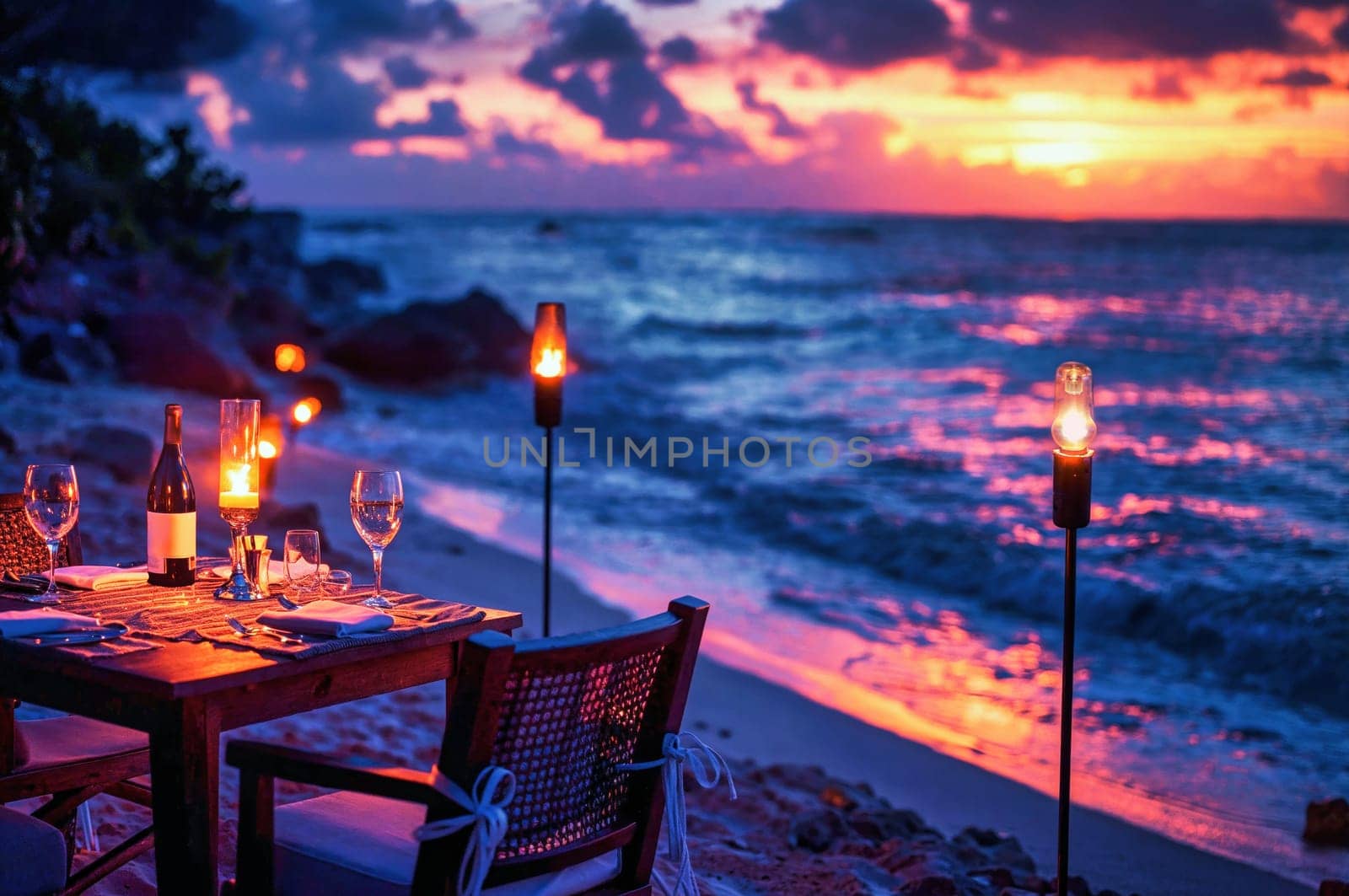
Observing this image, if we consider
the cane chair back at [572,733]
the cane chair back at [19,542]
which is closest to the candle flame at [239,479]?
the cane chair back at [19,542]

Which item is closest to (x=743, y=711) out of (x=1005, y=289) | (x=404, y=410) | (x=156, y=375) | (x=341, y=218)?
(x=156, y=375)

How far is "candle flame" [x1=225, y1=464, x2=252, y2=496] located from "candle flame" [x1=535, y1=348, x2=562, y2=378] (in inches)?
89.7

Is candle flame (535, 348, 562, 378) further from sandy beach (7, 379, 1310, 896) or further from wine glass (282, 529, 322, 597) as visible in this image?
wine glass (282, 529, 322, 597)

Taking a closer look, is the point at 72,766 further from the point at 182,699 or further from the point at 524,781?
the point at 524,781

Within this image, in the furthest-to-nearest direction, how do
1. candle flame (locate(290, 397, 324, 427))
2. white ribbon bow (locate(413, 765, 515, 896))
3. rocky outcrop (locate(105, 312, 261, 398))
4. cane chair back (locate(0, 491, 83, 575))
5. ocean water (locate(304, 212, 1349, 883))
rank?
rocky outcrop (locate(105, 312, 261, 398)), candle flame (locate(290, 397, 324, 427)), ocean water (locate(304, 212, 1349, 883)), cane chair back (locate(0, 491, 83, 575)), white ribbon bow (locate(413, 765, 515, 896))

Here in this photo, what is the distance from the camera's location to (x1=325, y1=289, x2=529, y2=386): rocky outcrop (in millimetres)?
17891

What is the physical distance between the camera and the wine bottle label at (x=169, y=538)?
275 centimetres

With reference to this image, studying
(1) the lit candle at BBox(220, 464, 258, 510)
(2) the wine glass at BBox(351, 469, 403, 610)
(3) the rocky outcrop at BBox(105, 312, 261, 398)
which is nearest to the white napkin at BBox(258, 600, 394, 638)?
(2) the wine glass at BBox(351, 469, 403, 610)

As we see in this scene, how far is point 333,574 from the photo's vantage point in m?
2.85

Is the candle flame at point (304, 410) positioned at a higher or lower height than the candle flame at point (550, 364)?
lower

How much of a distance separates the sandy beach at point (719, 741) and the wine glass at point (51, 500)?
89cm

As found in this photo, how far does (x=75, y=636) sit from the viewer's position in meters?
2.30

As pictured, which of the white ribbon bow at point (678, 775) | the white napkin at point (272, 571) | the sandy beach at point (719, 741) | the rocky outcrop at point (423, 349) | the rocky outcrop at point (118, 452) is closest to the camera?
the white ribbon bow at point (678, 775)

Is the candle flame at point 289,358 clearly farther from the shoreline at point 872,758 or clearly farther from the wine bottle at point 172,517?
the wine bottle at point 172,517
